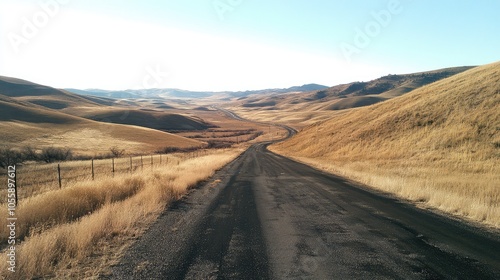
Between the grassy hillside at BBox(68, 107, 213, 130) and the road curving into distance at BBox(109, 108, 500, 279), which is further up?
the grassy hillside at BBox(68, 107, 213, 130)

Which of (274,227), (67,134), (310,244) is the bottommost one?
(274,227)

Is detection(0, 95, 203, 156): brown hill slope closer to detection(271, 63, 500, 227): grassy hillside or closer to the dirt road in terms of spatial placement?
detection(271, 63, 500, 227): grassy hillside

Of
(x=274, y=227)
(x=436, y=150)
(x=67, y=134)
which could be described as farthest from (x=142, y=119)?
(x=274, y=227)

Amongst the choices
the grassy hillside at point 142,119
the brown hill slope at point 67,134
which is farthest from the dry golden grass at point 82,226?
the grassy hillside at point 142,119

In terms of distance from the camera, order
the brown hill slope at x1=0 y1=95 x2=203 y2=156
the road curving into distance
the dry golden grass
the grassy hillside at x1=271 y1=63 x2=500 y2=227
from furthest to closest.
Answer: the brown hill slope at x1=0 y1=95 x2=203 y2=156 → the grassy hillside at x1=271 y1=63 x2=500 y2=227 → the dry golden grass → the road curving into distance

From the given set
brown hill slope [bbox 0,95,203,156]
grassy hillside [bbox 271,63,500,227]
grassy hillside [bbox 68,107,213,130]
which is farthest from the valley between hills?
grassy hillside [bbox 68,107,213,130]

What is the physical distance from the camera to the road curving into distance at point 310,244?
581cm

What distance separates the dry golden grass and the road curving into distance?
56 centimetres

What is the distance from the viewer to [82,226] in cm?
802

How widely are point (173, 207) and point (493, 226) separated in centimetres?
1077

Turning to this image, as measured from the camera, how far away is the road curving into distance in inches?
229

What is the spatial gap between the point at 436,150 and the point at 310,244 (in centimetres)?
2446

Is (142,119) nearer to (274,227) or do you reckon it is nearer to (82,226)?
(82,226)

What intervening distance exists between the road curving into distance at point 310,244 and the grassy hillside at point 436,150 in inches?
113
